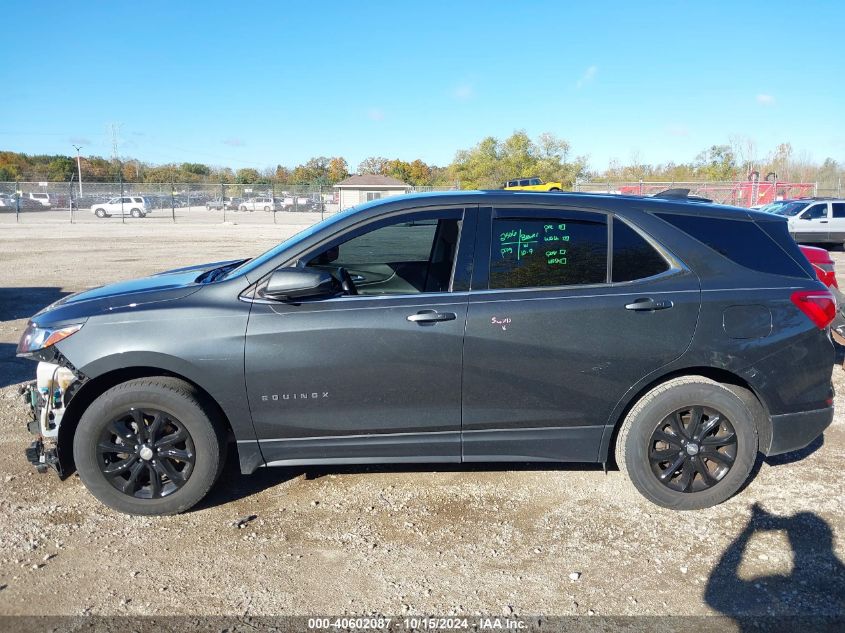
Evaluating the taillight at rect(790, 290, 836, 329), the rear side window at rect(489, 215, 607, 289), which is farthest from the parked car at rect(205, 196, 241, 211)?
the taillight at rect(790, 290, 836, 329)

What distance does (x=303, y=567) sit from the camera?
3.36 meters

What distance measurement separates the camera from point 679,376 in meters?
3.92

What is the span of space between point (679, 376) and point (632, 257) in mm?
746

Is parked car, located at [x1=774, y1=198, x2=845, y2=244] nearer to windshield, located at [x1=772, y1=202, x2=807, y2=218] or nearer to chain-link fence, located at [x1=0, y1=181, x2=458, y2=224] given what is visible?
windshield, located at [x1=772, y1=202, x2=807, y2=218]

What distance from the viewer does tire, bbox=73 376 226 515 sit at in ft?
12.1

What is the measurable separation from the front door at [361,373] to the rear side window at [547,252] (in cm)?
19

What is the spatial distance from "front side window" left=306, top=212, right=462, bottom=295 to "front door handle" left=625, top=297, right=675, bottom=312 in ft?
3.42

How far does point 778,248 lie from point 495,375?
6.23ft

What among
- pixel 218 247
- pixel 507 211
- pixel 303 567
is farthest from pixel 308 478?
pixel 218 247

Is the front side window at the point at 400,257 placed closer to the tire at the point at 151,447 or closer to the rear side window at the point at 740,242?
the tire at the point at 151,447

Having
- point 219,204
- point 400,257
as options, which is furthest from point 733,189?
point 400,257

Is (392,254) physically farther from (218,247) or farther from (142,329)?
(218,247)

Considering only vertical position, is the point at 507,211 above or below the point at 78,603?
above

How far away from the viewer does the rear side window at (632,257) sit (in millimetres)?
3887
